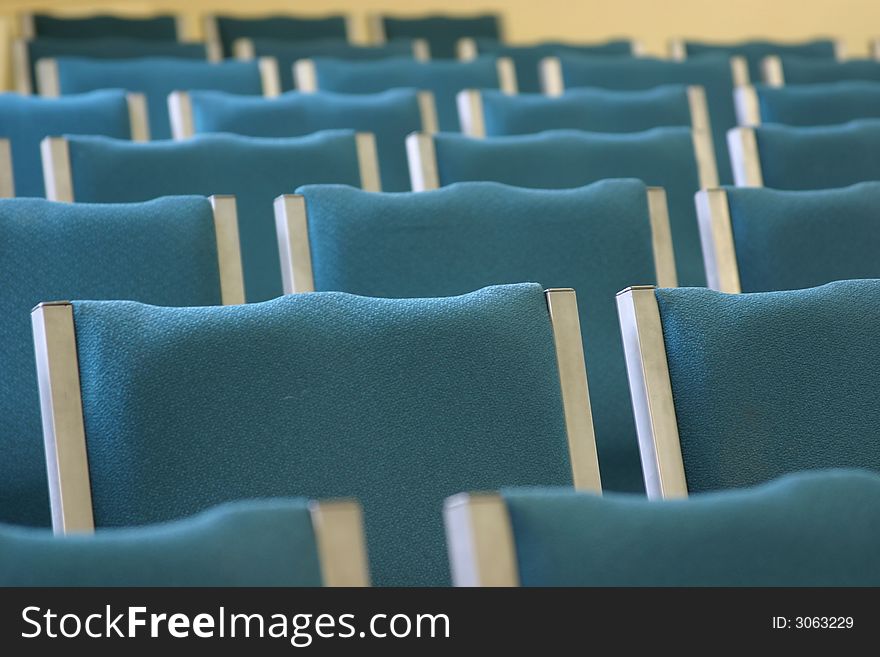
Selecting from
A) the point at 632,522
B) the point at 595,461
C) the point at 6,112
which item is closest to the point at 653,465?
Result: the point at 595,461

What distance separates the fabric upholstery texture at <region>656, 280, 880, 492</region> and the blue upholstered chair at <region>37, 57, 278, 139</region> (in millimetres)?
745

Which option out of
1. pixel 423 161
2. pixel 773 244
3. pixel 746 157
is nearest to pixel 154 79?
pixel 423 161

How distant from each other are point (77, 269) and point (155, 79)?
24.9 inches

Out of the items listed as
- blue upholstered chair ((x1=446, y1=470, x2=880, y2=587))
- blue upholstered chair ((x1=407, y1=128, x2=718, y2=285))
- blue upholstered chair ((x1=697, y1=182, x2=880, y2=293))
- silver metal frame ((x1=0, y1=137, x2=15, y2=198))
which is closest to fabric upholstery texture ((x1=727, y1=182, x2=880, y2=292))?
blue upholstered chair ((x1=697, y1=182, x2=880, y2=293))

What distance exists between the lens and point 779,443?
46cm

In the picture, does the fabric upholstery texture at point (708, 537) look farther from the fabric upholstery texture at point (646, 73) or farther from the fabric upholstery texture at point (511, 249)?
the fabric upholstery texture at point (646, 73)

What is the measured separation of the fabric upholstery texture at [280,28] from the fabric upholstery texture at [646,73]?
0.47m

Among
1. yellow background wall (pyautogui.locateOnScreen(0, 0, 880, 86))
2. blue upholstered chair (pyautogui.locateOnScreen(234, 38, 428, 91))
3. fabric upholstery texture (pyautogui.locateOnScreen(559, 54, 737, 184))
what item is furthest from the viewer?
yellow background wall (pyautogui.locateOnScreen(0, 0, 880, 86))

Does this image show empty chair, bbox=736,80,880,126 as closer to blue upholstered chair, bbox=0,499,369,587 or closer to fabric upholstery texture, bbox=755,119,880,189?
fabric upholstery texture, bbox=755,119,880,189

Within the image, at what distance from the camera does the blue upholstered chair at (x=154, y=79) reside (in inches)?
44.5

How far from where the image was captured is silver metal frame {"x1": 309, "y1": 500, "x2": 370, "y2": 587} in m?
0.29

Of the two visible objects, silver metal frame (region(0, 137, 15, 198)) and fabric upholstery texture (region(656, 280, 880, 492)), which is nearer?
fabric upholstery texture (region(656, 280, 880, 492))

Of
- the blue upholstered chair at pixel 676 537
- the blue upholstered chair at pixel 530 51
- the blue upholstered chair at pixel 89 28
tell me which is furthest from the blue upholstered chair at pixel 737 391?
the blue upholstered chair at pixel 89 28
